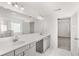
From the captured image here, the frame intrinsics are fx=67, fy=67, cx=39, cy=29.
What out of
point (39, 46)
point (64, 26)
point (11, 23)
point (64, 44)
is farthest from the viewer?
point (64, 44)

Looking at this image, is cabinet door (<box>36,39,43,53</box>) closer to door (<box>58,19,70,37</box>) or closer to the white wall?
the white wall

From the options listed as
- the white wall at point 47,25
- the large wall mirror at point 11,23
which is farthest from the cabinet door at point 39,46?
the large wall mirror at point 11,23

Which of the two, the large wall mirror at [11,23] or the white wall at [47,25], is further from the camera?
the white wall at [47,25]

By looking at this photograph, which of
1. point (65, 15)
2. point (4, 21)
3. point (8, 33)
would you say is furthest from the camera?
point (65, 15)

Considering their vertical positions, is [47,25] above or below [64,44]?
above

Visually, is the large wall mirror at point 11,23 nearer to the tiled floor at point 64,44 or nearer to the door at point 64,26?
the door at point 64,26

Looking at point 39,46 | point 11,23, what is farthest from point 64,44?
point 11,23

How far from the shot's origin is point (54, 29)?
270 cm

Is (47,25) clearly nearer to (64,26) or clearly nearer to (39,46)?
(39,46)

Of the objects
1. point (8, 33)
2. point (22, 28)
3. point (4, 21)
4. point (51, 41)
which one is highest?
point (4, 21)

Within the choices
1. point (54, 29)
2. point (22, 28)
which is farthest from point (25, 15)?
point (54, 29)

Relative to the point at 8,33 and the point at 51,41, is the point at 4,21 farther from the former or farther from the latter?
the point at 51,41

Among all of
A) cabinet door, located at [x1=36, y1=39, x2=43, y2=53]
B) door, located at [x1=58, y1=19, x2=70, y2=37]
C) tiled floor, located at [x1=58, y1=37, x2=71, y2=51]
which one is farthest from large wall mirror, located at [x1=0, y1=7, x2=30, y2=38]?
tiled floor, located at [x1=58, y1=37, x2=71, y2=51]

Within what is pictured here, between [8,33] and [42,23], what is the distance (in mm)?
1284
